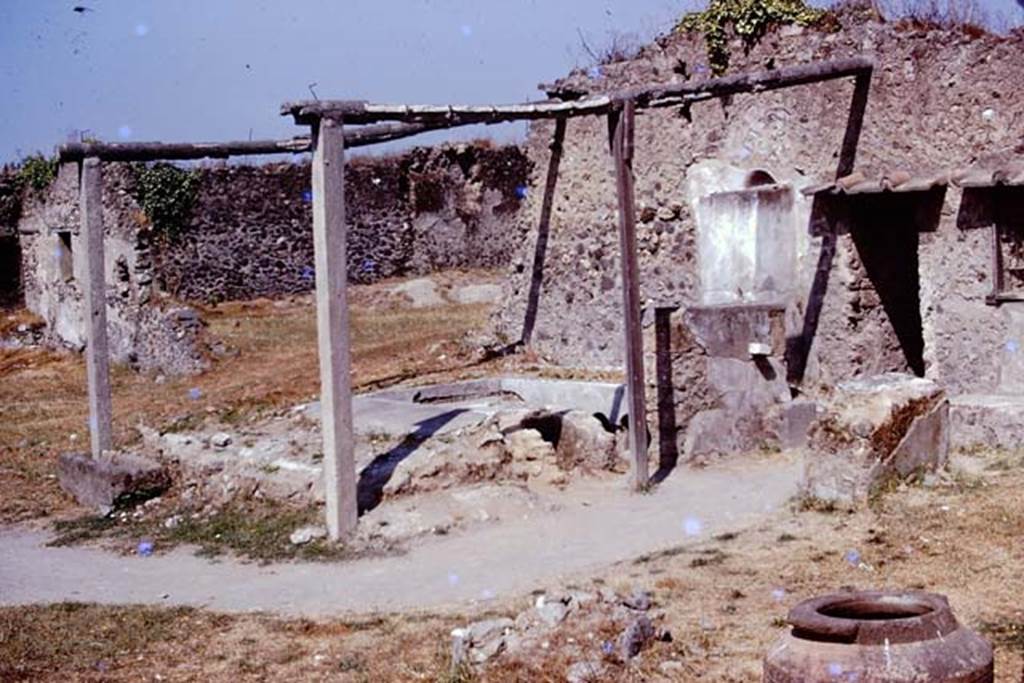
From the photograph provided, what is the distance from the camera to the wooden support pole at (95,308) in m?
12.2

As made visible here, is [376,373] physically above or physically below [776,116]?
below

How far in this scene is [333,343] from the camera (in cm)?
923

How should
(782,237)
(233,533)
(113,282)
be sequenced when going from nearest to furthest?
(233,533) → (782,237) → (113,282)

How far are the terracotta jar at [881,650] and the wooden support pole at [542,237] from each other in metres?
12.3

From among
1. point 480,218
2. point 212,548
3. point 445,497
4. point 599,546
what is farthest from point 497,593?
point 480,218

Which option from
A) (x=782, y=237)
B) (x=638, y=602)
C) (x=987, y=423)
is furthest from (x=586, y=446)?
(x=638, y=602)

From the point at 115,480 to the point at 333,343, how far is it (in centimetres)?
332

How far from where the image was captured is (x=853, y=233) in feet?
42.5

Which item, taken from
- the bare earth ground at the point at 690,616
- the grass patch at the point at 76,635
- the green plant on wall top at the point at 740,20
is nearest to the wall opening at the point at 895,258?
the green plant on wall top at the point at 740,20

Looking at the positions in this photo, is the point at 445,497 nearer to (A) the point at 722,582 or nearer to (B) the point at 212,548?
(B) the point at 212,548

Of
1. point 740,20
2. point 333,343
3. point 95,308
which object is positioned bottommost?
point 333,343

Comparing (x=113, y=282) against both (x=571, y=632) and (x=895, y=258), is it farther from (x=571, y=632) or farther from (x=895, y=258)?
(x=571, y=632)

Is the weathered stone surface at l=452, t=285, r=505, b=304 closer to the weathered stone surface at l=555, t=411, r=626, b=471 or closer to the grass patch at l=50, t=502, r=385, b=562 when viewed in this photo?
the weathered stone surface at l=555, t=411, r=626, b=471

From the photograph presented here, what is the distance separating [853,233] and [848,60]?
168cm
